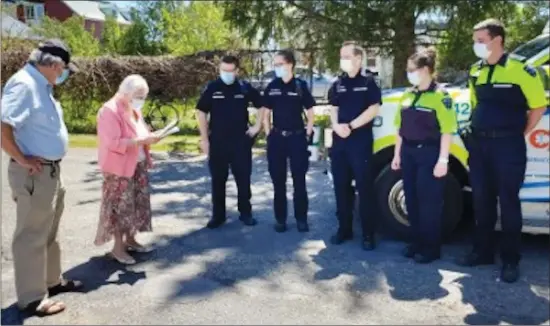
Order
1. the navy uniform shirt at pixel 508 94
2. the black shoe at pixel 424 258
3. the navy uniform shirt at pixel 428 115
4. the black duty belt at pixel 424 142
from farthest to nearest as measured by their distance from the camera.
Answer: the black shoe at pixel 424 258
the black duty belt at pixel 424 142
the navy uniform shirt at pixel 428 115
the navy uniform shirt at pixel 508 94

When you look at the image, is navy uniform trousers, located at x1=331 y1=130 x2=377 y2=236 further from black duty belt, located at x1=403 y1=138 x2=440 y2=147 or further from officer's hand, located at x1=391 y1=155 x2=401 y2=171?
black duty belt, located at x1=403 y1=138 x2=440 y2=147

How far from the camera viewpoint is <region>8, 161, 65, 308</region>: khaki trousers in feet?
11.9

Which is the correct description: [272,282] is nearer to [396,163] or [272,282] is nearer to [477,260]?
[396,163]

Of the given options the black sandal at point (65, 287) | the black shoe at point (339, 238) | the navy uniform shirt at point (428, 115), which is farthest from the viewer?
the black shoe at point (339, 238)

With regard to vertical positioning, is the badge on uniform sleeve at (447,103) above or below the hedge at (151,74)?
below

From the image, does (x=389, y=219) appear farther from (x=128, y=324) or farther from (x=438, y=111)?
(x=128, y=324)

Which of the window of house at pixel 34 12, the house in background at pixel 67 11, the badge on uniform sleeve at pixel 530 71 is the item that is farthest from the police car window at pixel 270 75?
the window of house at pixel 34 12

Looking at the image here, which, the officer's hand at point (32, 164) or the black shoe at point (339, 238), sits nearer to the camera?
the officer's hand at point (32, 164)

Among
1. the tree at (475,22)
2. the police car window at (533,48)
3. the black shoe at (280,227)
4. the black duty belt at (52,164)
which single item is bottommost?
the black shoe at (280,227)

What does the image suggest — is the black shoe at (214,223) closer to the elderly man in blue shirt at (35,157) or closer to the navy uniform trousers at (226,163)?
the navy uniform trousers at (226,163)

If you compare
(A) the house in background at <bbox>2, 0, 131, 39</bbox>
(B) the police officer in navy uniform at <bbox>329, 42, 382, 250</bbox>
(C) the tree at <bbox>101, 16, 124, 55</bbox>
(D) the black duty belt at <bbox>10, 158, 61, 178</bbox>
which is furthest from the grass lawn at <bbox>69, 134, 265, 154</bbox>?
(C) the tree at <bbox>101, 16, 124, 55</bbox>

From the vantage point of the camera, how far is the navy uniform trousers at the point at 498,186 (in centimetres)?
432

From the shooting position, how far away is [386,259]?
486cm

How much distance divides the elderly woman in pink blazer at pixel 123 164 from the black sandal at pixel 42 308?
0.87 metres
